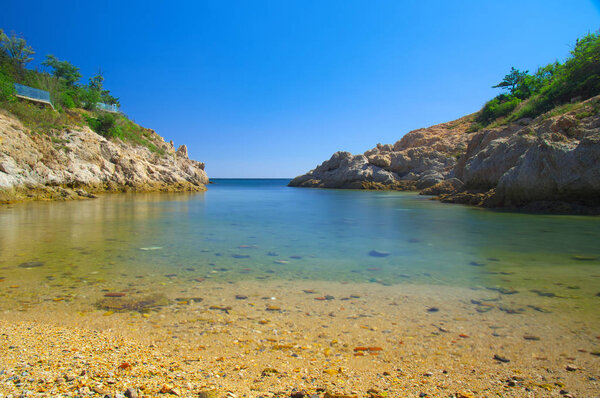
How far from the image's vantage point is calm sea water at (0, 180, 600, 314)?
5.04 m

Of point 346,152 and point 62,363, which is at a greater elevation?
point 346,152

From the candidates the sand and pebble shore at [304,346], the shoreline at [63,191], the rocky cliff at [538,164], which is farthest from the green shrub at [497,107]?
the sand and pebble shore at [304,346]

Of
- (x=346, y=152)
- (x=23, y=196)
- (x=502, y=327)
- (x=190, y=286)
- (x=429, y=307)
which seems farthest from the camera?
(x=346, y=152)

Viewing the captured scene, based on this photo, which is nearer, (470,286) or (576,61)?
(470,286)

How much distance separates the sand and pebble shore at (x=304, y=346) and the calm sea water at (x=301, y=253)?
0.94 m

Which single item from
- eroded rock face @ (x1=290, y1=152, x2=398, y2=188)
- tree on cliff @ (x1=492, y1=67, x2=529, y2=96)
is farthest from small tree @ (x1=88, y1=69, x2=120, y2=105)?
tree on cliff @ (x1=492, y1=67, x2=529, y2=96)

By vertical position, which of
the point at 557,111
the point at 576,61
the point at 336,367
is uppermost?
the point at 576,61

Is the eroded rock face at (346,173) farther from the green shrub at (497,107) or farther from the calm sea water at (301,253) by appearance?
the calm sea water at (301,253)

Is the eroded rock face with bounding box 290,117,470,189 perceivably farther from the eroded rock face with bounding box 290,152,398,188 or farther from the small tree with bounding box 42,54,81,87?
the small tree with bounding box 42,54,81,87

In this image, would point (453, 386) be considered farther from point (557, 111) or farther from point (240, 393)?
point (557, 111)

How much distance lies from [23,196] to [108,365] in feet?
68.4

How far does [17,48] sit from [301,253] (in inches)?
1858

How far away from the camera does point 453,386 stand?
2.35 metres

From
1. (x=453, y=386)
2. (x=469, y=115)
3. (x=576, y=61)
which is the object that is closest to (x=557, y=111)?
(x=576, y=61)
